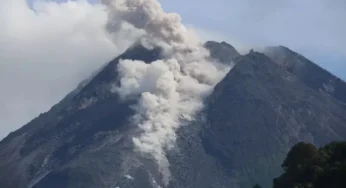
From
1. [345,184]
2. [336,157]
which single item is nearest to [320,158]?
[336,157]

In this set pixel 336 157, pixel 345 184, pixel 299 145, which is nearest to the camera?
pixel 345 184

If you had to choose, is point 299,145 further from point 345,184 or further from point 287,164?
point 345,184

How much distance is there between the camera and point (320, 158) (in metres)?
70.1

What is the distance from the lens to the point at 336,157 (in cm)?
6988

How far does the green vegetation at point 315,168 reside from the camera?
213 ft

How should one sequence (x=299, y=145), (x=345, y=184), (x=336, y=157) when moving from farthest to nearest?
1. (x=299, y=145)
2. (x=336, y=157)
3. (x=345, y=184)

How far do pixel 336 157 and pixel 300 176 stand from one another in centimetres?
423

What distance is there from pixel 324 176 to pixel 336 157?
14.8 feet

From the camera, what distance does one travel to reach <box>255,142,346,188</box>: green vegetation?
64.9m

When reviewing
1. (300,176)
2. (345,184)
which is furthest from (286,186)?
(345,184)

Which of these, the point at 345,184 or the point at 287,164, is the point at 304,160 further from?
the point at 345,184

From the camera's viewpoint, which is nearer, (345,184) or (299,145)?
(345,184)

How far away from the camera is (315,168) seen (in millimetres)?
68250

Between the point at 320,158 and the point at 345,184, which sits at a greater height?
the point at 320,158
